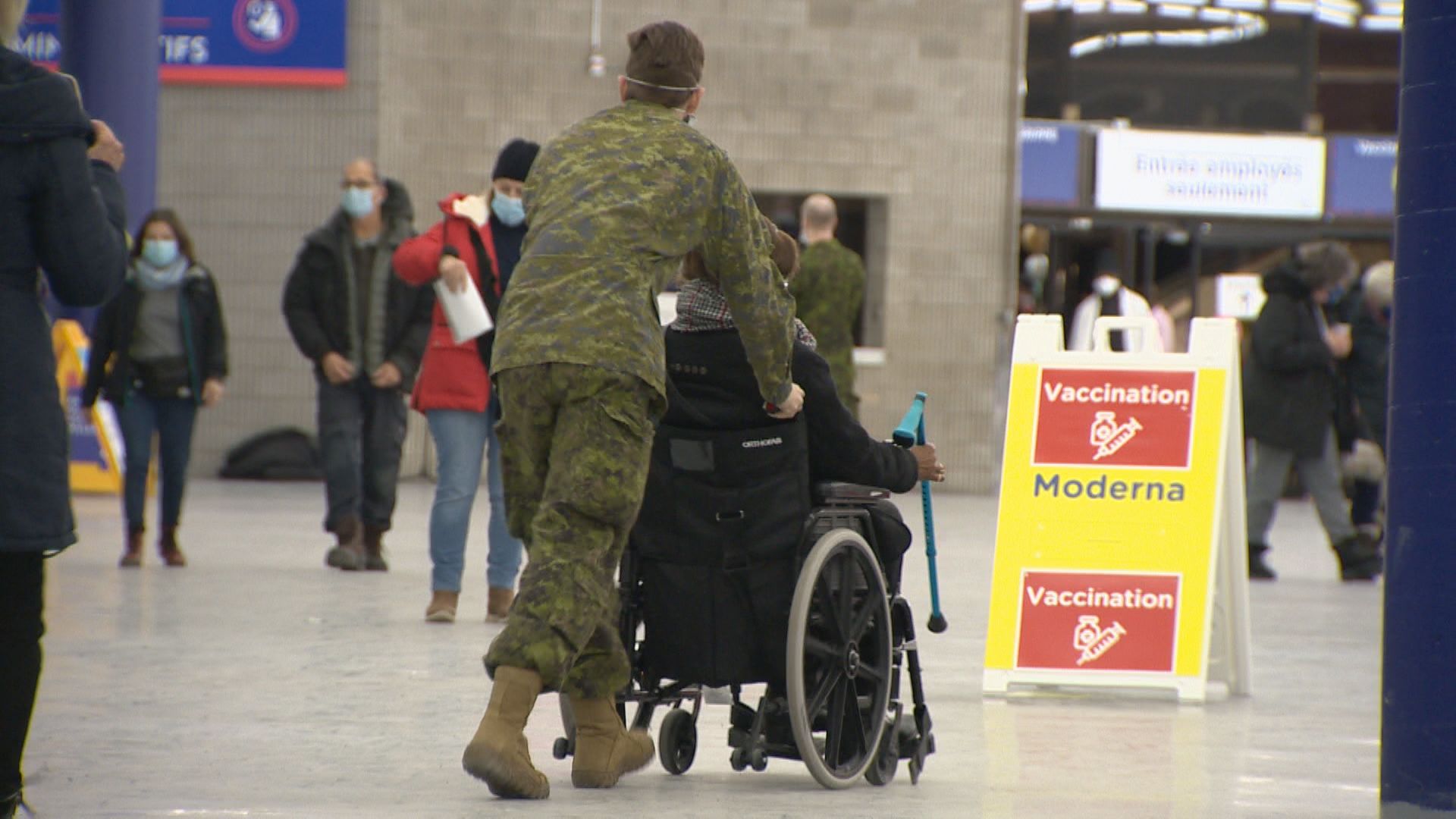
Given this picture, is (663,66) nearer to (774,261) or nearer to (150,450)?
(774,261)

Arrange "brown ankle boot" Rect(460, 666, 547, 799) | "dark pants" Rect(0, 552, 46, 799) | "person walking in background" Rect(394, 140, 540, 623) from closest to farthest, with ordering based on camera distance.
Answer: "dark pants" Rect(0, 552, 46, 799), "brown ankle boot" Rect(460, 666, 547, 799), "person walking in background" Rect(394, 140, 540, 623)

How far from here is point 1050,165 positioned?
2048cm

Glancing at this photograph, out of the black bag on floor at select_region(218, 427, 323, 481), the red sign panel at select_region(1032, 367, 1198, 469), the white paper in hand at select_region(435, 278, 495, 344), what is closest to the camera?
the red sign panel at select_region(1032, 367, 1198, 469)

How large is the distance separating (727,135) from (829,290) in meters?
7.08

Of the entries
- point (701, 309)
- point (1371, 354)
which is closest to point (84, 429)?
point (1371, 354)

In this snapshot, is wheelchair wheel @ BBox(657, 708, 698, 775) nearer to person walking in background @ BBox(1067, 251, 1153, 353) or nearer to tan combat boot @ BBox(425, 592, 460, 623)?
tan combat boot @ BBox(425, 592, 460, 623)

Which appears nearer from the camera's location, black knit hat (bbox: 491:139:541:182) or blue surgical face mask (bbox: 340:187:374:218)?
black knit hat (bbox: 491:139:541:182)

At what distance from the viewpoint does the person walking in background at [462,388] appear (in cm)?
879

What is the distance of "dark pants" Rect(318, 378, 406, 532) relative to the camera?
11.0 m

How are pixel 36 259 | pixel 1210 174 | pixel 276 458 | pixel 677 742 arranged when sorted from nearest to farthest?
pixel 36 259 < pixel 677 742 < pixel 276 458 < pixel 1210 174

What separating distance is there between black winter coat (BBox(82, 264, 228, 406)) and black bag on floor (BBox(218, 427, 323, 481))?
6.46m

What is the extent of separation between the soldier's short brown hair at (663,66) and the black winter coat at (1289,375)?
304 inches

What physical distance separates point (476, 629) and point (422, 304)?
2628 mm

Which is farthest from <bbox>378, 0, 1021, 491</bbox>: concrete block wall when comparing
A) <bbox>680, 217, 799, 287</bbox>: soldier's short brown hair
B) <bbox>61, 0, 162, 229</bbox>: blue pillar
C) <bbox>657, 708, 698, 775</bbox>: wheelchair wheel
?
<bbox>657, 708, 698, 775</bbox>: wheelchair wheel
